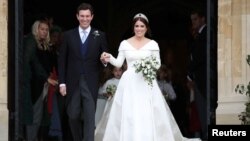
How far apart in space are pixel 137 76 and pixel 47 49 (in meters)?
2.01

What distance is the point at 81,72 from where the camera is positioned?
1228 centimetres

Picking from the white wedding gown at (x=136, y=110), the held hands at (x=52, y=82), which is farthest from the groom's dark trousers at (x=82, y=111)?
the held hands at (x=52, y=82)

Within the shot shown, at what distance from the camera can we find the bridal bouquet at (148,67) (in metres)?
12.3

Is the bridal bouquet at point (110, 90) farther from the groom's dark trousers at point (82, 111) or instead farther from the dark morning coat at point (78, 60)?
the groom's dark trousers at point (82, 111)

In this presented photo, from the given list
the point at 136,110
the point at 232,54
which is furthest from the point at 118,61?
the point at 232,54

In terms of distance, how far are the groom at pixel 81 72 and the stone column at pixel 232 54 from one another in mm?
1704

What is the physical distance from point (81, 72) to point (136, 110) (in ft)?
2.61

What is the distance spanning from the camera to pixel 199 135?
47.5 feet

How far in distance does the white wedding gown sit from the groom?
0.94 ft

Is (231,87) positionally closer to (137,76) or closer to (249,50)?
(249,50)

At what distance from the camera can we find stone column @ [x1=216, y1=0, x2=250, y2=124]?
1313 centimetres

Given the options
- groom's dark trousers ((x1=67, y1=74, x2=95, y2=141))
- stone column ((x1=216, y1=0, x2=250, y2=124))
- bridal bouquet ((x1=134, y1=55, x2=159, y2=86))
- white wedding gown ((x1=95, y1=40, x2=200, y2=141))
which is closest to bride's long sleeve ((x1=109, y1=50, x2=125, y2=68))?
white wedding gown ((x1=95, y1=40, x2=200, y2=141))

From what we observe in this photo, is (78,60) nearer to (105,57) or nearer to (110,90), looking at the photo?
(105,57)

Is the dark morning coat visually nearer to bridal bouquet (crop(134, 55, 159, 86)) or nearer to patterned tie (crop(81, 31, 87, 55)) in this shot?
patterned tie (crop(81, 31, 87, 55))
